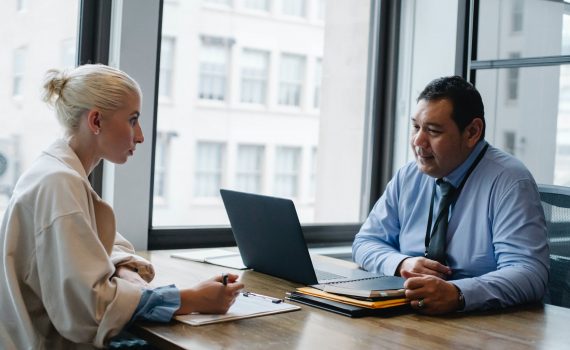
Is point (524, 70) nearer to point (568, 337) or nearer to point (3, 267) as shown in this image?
point (568, 337)

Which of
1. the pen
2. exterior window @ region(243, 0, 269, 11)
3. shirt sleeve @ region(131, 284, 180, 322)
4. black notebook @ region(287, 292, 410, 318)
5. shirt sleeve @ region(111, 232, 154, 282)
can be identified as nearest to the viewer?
shirt sleeve @ region(131, 284, 180, 322)

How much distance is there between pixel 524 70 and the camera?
3.07 meters

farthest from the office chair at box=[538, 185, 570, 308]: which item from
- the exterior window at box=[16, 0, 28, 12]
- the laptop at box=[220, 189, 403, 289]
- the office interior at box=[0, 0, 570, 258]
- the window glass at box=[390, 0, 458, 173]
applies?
the exterior window at box=[16, 0, 28, 12]

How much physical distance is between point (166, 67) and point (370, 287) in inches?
59.6

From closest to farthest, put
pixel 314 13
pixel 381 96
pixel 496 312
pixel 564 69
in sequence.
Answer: pixel 496 312, pixel 564 69, pixel 314 13, pixel 381 96

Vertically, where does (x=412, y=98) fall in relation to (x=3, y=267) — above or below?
above

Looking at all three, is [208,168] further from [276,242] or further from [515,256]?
[515,256]

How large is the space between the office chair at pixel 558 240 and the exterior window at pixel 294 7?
5.08 feet

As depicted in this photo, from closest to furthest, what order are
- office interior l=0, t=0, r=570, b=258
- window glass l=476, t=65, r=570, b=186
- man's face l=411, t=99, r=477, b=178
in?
man's face l=411, t=99, r=477, b=178 < office interior l=0, t=0, r=570, b=258 < window glass l=476, t=65, r=570, b=186

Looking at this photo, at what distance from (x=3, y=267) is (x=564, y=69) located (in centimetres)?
230

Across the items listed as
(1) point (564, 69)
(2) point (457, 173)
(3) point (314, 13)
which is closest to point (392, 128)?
(3) point (314, 13)

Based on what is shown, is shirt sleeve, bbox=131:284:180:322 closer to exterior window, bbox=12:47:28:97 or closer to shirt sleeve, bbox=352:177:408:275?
shirt sleeve, bbox=352:177:408:275

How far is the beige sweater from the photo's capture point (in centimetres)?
152

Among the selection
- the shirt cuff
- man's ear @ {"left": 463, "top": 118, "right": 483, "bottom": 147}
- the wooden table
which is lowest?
the wooden table
